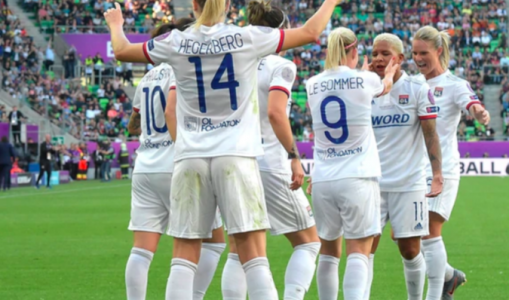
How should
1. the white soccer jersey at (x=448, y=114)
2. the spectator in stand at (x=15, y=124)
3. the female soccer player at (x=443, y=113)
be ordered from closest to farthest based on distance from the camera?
1. the female soccer player at (x=443, y=113)
2. the white soccer jersey at (x=448, y=114)
3. the spectator in stand at (x=15, y=124)

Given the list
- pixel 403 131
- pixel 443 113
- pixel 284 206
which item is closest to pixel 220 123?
pixel 284 206

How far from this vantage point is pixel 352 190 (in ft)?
22.5

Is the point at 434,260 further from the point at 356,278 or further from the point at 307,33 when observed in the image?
the point at 307,33

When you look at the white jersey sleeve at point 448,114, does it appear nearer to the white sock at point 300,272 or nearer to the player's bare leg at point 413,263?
the player's bare leg at point 413,263

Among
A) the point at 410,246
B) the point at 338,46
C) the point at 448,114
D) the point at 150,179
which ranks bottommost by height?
the point at 410,246

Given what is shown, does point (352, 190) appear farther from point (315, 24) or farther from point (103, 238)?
point (103, 238)

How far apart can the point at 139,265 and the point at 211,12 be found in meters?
2.25

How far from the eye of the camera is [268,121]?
7125 mm

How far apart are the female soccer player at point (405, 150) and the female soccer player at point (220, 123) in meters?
2.02

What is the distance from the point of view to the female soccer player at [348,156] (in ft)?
22.6

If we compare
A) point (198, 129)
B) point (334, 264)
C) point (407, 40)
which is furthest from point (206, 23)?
point (407, 40)

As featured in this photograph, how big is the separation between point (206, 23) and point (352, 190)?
1774mm

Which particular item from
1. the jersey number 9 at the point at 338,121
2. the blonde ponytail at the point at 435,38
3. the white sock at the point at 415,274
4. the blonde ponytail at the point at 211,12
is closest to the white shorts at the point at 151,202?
the jersey number 9 at the point at 338,121

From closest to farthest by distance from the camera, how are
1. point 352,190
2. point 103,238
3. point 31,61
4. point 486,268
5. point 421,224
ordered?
point 352,190 → point 421,224 → point 486,268 → point 103,238 → point 31,61
